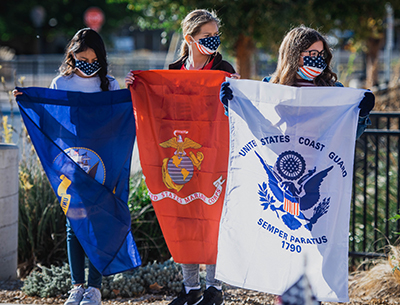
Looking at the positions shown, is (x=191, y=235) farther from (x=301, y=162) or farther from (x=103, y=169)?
(x=301, y=162)

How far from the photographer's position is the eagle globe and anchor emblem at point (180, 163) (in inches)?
135

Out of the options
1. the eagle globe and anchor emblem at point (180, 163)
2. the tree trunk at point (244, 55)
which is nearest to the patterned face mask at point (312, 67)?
the eagle globe and anchor emblem at point (180, 163)

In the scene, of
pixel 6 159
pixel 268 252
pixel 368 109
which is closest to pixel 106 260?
pixel 268 252

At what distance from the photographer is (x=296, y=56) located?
3016mm

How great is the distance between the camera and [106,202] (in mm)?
3393

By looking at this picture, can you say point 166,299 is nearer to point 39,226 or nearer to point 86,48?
point 39,226

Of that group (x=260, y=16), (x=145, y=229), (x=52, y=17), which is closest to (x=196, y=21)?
(x=145, y=229)

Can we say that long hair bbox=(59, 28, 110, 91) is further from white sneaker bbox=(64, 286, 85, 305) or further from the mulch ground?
the mulch ground

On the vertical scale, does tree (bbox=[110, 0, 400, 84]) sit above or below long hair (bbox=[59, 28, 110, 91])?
above

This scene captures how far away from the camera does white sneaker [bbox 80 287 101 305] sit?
329cm

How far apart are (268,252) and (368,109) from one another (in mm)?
1027

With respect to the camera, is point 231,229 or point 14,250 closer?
point 231,229

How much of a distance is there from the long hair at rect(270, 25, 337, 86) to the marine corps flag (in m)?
0.49

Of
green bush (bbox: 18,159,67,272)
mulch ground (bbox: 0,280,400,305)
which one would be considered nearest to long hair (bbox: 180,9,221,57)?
mulch ground (bbox: 0,280,400,305)
